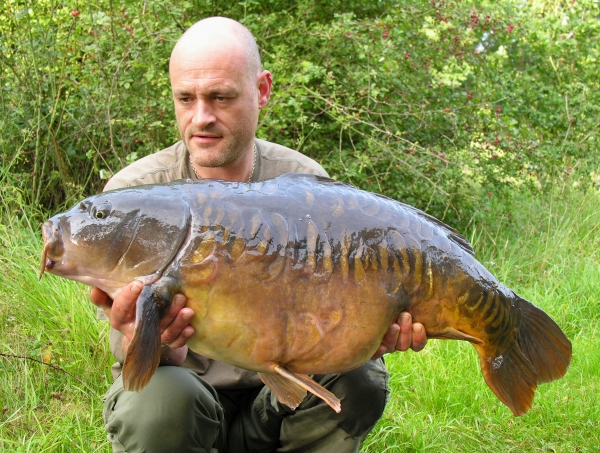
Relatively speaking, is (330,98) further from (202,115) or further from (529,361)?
(529,361)

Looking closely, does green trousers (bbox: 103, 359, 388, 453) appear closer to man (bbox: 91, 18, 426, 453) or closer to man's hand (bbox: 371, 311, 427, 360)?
man (bbox: 91, 18, 426, 453)

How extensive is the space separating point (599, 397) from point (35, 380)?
2.28 meters

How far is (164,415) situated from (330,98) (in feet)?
9.59

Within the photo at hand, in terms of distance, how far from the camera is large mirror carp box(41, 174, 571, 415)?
1613mm

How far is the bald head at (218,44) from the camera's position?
228 centimetres

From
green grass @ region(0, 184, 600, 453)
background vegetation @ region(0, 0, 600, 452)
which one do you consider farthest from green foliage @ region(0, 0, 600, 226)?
green grass @ region(0, 184, 600, 453)

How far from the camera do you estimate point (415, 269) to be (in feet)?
5.80

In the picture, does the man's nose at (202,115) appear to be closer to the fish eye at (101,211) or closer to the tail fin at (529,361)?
the fish eye at (101,211)

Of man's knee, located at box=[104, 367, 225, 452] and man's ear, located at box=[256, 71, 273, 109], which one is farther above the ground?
man's ear, located at box=[256, 71, 273, 109]

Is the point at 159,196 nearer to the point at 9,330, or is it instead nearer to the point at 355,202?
the point at 355,202

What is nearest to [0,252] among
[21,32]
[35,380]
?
[35,380]

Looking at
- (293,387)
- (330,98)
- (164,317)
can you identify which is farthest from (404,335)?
(330,98)

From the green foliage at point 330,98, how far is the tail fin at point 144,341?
252 cm

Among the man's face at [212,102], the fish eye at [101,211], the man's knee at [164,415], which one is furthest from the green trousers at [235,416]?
the man's face at [212,102]
